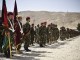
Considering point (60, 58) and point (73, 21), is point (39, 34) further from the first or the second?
point (73, 21)

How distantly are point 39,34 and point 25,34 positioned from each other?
4656mm

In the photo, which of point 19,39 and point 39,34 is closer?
point 19,39

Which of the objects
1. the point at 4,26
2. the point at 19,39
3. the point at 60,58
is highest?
the point at 4,26

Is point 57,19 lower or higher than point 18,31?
higher

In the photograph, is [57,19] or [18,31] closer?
[18,31]

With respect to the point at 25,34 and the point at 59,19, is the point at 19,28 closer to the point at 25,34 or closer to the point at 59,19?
the point at 25,34

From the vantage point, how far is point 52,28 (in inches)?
943

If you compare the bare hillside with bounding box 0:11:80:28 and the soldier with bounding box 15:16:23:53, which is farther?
the bare hillside with bounding box 0:11:80:28

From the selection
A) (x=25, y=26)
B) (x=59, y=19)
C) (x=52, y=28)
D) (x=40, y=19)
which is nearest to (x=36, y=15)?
(x=40, y=19)

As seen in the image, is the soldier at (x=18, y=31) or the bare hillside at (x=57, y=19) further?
the bare hillside at (x=57, y=19)

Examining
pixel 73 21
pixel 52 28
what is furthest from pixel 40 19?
pixel 52 28

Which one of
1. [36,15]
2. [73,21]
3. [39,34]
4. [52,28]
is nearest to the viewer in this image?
[39,34]

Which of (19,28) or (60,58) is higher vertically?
(19,28)

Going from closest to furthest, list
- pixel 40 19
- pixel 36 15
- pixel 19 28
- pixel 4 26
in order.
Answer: pixel 4 26, pixel 19 28, pixel 40 19, pixel 36 15
